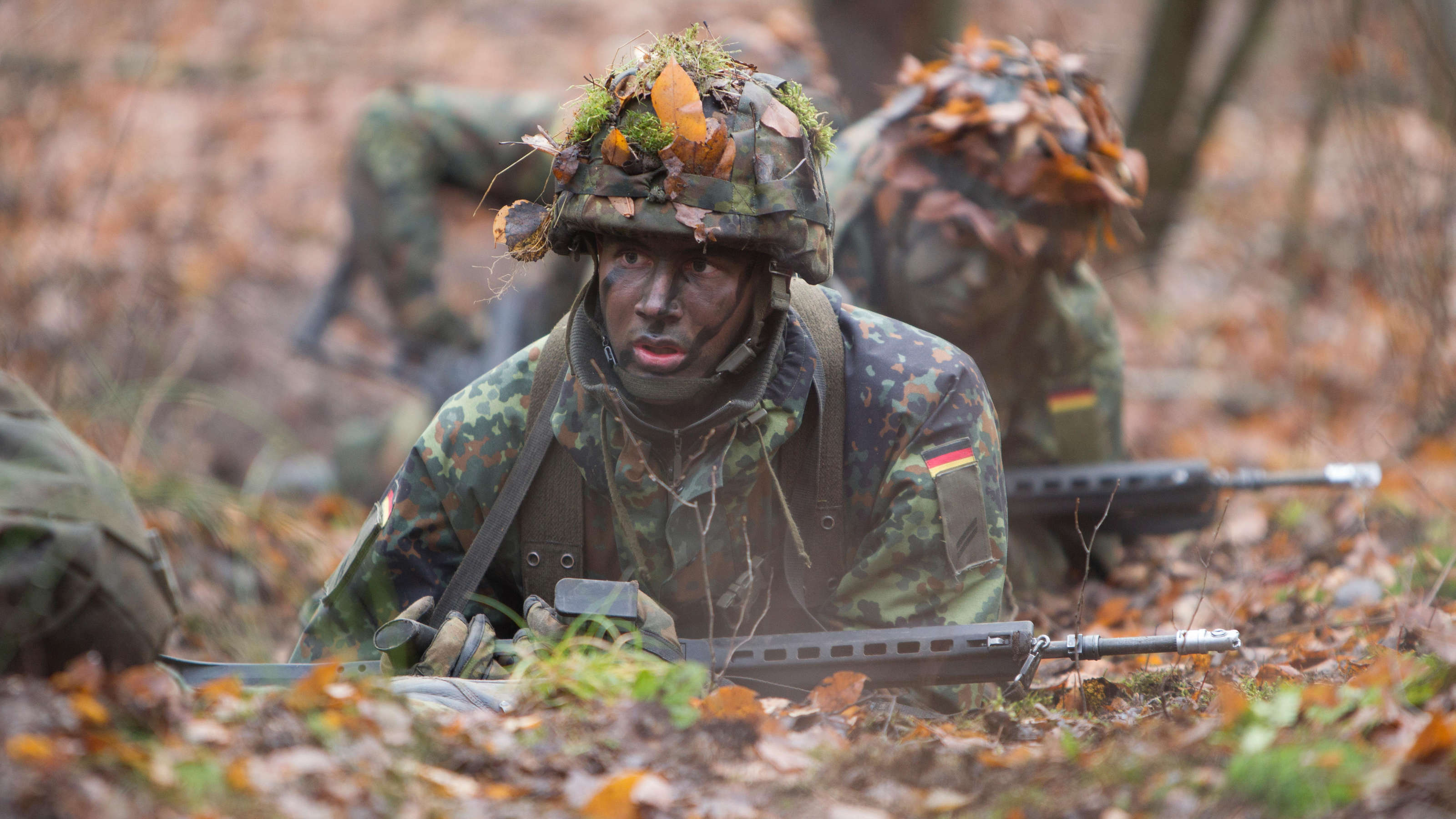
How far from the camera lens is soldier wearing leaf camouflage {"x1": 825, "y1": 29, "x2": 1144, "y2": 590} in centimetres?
546

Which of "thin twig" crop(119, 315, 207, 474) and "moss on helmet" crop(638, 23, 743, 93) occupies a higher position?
"moss on helmet" crop(638, 23, 743, 93)

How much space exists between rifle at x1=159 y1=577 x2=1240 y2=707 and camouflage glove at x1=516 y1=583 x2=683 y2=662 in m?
0.04

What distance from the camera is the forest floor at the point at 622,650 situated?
8.73ft

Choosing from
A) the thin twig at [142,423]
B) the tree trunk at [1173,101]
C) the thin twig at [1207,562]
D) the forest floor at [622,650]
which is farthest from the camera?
the tree trunk at [1173,101]

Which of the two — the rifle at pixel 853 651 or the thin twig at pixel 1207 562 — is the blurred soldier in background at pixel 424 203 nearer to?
the thin twig at pixel 1207 562

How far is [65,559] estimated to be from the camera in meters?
2.81

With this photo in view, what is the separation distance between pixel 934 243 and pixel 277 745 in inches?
144

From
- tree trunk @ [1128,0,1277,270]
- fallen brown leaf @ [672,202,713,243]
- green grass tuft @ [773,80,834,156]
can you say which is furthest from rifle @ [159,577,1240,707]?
tree trunk @ [1128,0,1277,270]

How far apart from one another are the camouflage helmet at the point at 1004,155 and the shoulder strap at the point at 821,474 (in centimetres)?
167

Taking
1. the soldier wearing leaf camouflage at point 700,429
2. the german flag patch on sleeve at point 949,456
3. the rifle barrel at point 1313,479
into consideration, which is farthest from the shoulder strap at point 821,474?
the rifle barrel at point 1313,479

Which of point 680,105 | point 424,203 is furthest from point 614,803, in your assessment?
point 424,203

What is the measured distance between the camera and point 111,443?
23.8 feet

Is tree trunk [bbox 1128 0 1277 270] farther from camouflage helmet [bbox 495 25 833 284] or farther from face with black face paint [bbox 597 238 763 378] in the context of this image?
face with black face paint [bbox 597 238 763 378]

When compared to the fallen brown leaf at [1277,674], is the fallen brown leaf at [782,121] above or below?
above
